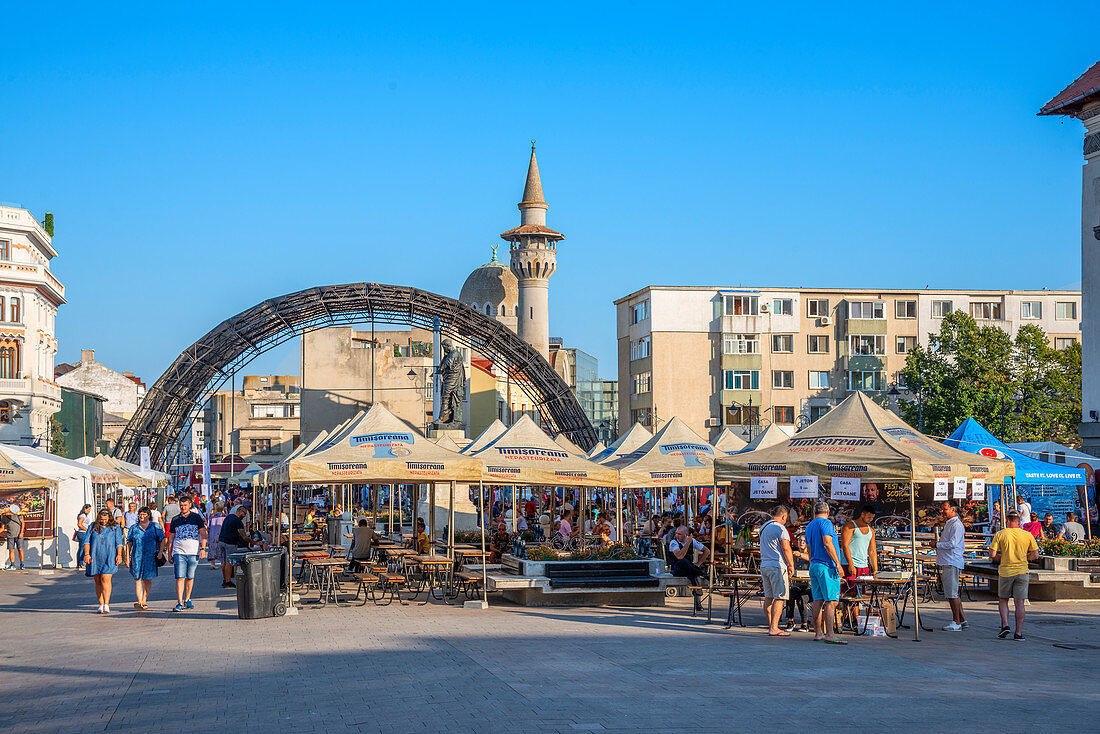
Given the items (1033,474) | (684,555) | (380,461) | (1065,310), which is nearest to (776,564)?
(684,555)

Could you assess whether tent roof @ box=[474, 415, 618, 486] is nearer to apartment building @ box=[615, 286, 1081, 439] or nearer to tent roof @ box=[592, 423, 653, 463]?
tent roof @ box=[592, 423, 653, 463]

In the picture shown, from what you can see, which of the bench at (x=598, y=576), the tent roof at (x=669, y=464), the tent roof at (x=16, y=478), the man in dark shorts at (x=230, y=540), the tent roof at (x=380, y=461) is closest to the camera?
the tent roof at (x=380, y=461)

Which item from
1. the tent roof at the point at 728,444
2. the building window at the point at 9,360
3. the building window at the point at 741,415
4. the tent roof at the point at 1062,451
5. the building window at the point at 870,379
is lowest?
the tent roof at the point at 1062,451

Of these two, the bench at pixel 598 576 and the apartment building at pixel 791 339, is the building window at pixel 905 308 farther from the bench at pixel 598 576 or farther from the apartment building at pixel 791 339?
the bench at pixel 598 576

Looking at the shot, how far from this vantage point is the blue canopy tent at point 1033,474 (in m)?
25.0

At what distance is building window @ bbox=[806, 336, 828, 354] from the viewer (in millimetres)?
75812

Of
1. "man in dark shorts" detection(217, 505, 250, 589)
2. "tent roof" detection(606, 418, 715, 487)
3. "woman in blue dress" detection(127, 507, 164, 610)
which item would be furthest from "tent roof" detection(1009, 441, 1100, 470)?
"woman in blue dress" detection(127, 507, 164, 610)

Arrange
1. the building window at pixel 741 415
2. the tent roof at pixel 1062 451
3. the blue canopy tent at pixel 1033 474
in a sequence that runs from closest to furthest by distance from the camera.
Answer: the blue canopy tent at pixel 1033 474 < the tent roof at pixel 1062 451 < the building window at pixel 741 415

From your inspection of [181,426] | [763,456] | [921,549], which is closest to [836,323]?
[181,426]

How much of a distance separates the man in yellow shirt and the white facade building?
56.9 metres

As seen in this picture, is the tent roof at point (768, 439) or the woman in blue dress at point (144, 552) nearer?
the woman in blue dress at point (144, 552)

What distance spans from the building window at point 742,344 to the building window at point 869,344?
6.10m

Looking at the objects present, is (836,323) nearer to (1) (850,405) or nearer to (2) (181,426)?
(2) (181,426)

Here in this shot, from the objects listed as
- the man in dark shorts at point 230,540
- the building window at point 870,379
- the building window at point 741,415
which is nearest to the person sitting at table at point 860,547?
the man in dark shorts at point 230,540
